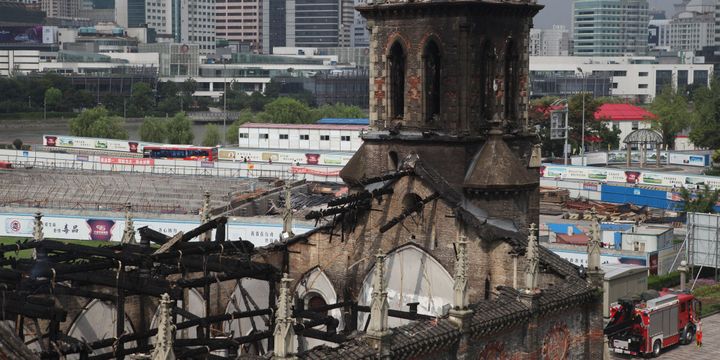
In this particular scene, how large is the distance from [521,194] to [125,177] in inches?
2983

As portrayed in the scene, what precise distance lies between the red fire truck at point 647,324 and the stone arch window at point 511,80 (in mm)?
18629

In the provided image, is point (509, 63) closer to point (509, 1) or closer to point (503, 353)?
point (509, 1)

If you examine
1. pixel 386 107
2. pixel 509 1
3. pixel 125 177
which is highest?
pixel 509 1

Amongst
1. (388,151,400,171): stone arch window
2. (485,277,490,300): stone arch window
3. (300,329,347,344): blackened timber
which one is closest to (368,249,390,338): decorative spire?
(300,329,347,344): blackened timber

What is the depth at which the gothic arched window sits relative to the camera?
34438 millimetres

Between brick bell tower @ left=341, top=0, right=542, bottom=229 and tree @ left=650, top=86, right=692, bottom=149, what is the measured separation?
130 metres

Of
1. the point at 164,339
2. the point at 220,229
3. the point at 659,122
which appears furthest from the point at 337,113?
the point at 164,339

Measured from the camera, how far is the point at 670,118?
165 meters

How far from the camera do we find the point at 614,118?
Result: 168m

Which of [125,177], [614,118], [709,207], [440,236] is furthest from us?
[614,118]

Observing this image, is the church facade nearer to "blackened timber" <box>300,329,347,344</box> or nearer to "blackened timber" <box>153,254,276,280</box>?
"blackened timber" <box>153,254,276,280</box>

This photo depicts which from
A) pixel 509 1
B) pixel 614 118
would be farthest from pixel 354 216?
pixel 614 118

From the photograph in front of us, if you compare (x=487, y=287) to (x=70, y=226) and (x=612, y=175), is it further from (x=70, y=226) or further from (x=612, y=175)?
(x=612, y=175)

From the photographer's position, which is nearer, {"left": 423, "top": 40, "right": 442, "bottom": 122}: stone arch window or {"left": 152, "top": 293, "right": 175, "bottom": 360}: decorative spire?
{"left": 152, "top": 293, "right": 175, "bottom": 360}: decorative spire
